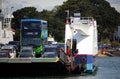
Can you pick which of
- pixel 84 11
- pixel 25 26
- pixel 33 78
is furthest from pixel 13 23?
pixel 33 78

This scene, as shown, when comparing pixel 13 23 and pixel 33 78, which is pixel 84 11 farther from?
pixel 33 78

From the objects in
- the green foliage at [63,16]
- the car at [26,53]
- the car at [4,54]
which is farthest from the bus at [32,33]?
the green foliage at [63,16]

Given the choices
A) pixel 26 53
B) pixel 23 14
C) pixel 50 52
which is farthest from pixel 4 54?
pixel 23 14

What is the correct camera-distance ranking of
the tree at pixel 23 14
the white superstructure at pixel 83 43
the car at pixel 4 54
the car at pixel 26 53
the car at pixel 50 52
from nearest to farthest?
the car at pixel 50 52
the car at pixel 4 54
the white superstructure at pixel 83 43
the car at pixel 26 53
the tree at pixel 23 14

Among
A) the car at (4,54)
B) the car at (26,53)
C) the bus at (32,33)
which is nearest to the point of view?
the car at (4,54)

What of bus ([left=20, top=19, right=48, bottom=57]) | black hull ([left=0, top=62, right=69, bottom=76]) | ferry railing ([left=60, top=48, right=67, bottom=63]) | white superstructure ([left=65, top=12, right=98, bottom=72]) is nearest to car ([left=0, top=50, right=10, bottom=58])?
black hull ([left=0, top=62, right=69, bottom=76])

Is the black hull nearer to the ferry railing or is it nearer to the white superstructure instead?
the ferry railing

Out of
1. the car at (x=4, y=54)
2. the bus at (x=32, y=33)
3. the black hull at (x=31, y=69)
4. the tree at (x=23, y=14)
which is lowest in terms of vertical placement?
the black hull at (x=31, y=69)

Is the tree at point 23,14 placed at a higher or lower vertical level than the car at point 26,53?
higher

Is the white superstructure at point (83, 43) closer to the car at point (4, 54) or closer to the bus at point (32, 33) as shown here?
the car at point (4, 54)

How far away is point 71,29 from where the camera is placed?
5866 cm

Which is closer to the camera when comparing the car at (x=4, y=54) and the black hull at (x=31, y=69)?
the black hull at (x=31, y=69)

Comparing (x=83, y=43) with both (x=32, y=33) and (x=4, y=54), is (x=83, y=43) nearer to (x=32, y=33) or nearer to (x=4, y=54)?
(x=4, y=54)

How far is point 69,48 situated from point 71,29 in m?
1.91
